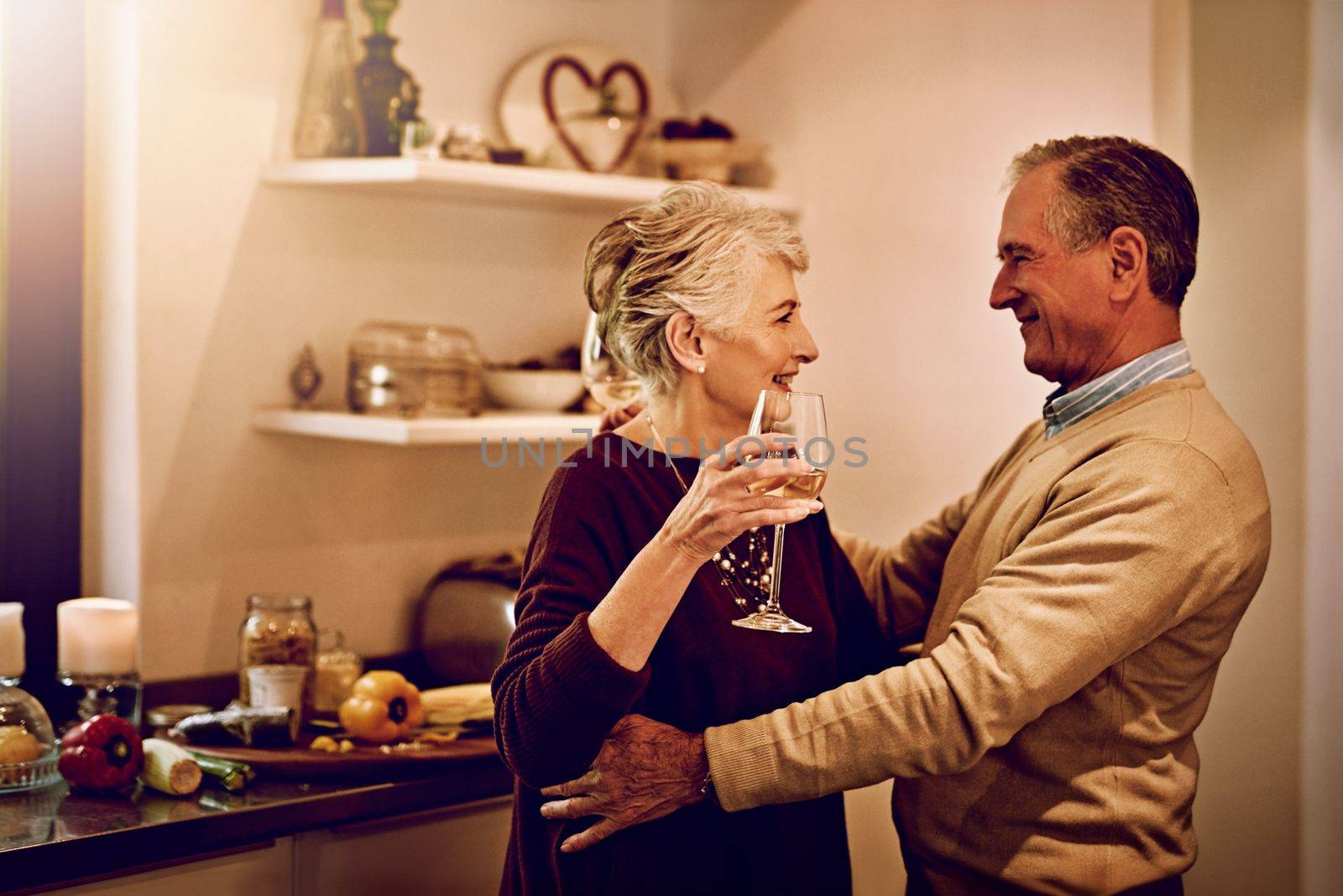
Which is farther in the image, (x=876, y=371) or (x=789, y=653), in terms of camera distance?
(x=876, y=371)

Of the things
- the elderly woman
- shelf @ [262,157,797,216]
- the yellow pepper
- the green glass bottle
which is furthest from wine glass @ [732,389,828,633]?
the green glass bottle

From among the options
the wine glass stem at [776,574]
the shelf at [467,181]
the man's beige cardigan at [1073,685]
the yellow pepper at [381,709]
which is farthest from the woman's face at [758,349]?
the yellow pepper at [381,709]

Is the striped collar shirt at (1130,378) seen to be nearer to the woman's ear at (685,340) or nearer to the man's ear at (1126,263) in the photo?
the man's ear at (1126,263)

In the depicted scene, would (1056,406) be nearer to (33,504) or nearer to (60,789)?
(60,789)

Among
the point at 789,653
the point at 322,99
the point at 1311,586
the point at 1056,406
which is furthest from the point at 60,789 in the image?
the point at 1311,586

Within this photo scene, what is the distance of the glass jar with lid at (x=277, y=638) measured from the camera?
2109 mm

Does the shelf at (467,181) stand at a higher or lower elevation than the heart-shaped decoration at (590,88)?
lower

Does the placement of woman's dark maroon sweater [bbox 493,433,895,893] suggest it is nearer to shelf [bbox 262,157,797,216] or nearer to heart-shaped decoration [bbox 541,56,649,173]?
shelf [bbox 262,157,797,216]

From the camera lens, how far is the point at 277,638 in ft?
6.95

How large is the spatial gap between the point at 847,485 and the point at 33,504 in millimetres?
1495

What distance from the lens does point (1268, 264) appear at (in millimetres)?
1979

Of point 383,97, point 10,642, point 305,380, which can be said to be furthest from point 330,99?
point 10,642

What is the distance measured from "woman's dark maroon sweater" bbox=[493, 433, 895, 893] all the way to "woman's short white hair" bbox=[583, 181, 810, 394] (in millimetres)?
128

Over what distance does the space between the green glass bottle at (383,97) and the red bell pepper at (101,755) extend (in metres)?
1.07
